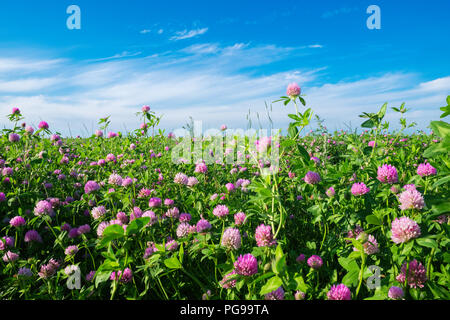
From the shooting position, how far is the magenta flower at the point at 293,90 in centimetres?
222

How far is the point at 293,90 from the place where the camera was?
223 cm

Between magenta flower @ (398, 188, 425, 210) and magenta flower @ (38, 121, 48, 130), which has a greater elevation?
magenta flower @ (38, 121, 48, 130)

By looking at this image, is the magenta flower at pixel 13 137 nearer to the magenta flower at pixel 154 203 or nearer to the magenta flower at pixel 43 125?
the magenta flower at pixel 43 125

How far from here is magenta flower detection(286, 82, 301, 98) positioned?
2.22 meters

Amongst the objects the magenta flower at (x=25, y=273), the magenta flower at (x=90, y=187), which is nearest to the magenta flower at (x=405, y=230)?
the magenta flower at (x=25, y=273)

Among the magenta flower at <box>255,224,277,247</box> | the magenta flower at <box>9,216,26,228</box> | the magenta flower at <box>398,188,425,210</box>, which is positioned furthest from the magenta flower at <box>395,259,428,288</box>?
the magenta flower at <box>9,216,26,228</box>

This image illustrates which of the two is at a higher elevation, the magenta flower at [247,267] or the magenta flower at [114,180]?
the magenta flower at [114,180]

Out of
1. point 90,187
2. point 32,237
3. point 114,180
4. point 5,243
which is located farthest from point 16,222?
point 114,180

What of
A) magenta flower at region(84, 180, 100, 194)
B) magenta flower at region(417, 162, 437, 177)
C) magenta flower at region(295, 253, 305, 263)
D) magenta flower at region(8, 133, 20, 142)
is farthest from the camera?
magenta flower at region(8, 133, 20, 142)

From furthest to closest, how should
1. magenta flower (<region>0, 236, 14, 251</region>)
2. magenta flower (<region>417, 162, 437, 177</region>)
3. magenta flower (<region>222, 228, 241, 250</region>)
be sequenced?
magenta flower (<region>0, 236, 14, 251</region>)
magenta flower (<region>417, 162, 437, 177</region>)
magenta flower (<region>222, 228, 241, 250</region>)

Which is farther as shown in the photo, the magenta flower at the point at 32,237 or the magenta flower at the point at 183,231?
the magenta flower at the point at 32,237

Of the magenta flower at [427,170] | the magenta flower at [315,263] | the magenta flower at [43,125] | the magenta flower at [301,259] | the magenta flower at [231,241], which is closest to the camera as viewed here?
the magenta flower at [231,241]

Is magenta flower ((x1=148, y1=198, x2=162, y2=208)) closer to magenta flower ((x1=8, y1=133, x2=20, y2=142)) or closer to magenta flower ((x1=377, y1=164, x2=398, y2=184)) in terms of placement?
magenta flower ((x1=377, y1=164, x2=398, y2=184))

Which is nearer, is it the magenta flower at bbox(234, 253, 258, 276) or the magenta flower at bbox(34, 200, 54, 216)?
the magenta flower at bbox(234, 253, 258, 276)
